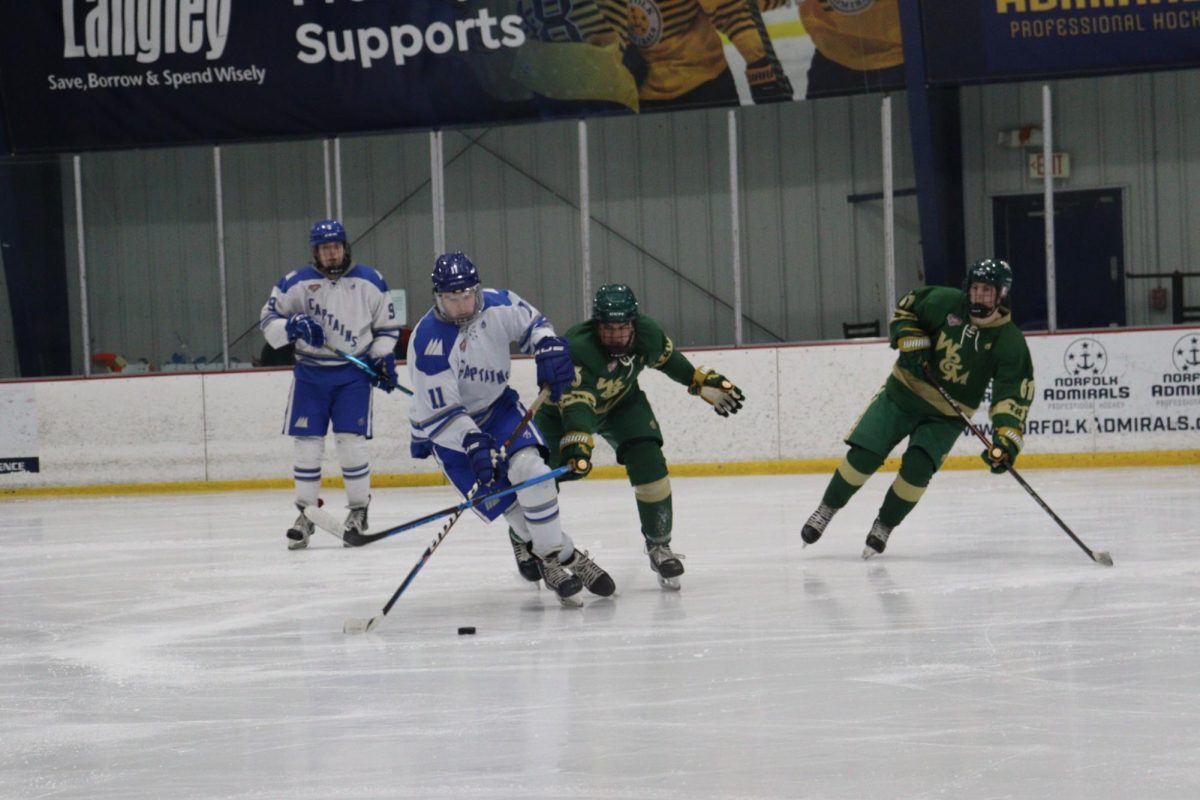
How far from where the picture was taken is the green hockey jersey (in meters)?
5.40

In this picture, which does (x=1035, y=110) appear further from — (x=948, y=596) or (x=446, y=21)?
(x=948, y=596)

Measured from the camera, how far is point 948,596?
179 inches

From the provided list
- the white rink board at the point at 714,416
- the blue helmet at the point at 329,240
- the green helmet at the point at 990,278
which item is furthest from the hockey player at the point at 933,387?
the white rink board at the point at 714,416

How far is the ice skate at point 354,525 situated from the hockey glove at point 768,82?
4.75m

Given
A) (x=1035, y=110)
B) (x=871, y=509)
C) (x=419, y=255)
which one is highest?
(x=1035, y=110)

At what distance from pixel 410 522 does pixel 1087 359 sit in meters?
5.65

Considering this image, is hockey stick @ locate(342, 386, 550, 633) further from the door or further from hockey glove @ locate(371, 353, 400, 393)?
the door

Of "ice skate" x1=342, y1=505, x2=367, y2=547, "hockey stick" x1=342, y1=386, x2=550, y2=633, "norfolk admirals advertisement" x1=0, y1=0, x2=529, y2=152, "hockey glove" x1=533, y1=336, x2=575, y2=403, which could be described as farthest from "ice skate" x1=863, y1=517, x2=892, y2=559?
"norfolk admirals advertisement" x1=0, y1=0, x2=529, y2=152

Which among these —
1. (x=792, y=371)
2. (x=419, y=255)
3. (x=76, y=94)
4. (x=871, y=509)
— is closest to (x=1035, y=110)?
(x=792, y=371)

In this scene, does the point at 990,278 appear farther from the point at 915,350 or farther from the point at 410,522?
the point at 410,522

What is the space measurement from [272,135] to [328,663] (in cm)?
785

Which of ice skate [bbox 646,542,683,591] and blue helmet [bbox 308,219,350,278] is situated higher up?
blue helmet [bbox 308,219,350,278]

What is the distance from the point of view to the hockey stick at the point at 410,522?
14.5 ft

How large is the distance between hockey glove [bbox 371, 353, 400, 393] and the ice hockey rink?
0.67m
